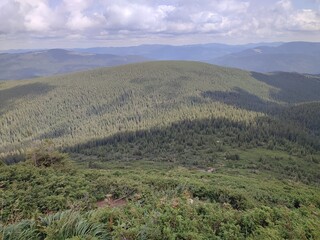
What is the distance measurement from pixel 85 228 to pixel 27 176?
18.7 metres

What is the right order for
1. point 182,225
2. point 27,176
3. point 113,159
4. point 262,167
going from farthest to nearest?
point 113,159 → point 262,167 → point 27,176 → point 182,225

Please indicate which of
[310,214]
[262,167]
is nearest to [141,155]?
[262,167]

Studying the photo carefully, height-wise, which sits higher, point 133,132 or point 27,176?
point 27,176

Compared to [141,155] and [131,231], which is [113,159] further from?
[131,231]

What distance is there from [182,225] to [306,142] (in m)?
158

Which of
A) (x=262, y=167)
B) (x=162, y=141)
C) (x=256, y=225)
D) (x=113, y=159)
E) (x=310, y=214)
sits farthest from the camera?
(x=162, y=141)

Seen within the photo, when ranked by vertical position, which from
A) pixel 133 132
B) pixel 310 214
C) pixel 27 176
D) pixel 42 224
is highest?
pixel 42 224

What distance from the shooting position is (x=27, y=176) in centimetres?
2753

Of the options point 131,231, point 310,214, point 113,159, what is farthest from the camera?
point 113,159

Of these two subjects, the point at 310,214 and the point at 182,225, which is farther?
the point at 310,214

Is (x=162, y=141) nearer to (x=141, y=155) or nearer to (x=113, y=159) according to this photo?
(x=141, y=155)

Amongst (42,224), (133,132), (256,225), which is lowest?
(133,132)

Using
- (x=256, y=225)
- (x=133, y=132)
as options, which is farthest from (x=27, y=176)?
(x=133, y=132)

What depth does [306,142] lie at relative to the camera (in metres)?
152
